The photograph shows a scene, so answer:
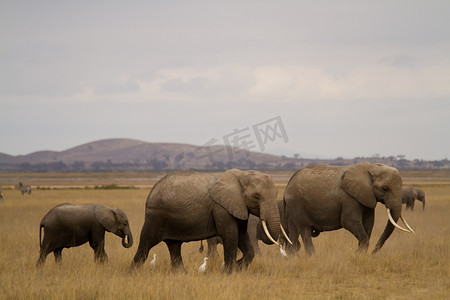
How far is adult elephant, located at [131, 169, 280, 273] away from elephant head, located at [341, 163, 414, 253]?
3.04 metres

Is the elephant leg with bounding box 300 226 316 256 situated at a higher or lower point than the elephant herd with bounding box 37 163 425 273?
lower

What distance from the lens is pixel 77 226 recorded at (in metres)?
12.4

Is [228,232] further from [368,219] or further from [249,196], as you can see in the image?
[368,219]

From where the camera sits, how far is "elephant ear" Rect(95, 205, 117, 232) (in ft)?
40.9

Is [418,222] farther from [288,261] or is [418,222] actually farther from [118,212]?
[118,212]

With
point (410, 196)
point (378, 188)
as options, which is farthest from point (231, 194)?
point (410, 196)

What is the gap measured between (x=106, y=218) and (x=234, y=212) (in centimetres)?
317

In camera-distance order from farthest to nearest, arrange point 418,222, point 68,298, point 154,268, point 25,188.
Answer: point 25,188, point 418,222, point 154,268, point 68,298

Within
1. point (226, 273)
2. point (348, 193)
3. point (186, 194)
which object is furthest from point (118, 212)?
point (348, 193)

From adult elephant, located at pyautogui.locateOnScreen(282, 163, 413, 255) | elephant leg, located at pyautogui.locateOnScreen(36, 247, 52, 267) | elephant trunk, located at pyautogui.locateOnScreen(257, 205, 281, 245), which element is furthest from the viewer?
adult elephant, located at pyautogui.locateOnScreen(282, 163, 413, 255)

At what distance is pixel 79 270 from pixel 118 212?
160cm

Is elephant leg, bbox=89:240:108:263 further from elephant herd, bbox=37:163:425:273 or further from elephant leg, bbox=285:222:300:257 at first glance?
elephant leg, bbox=285:222:300:257

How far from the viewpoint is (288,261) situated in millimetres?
12633

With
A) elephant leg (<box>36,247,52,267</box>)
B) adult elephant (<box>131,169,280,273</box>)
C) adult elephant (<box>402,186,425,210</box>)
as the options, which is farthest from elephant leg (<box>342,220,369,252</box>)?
adult elephant (<box>402,186,425,210</box>)
